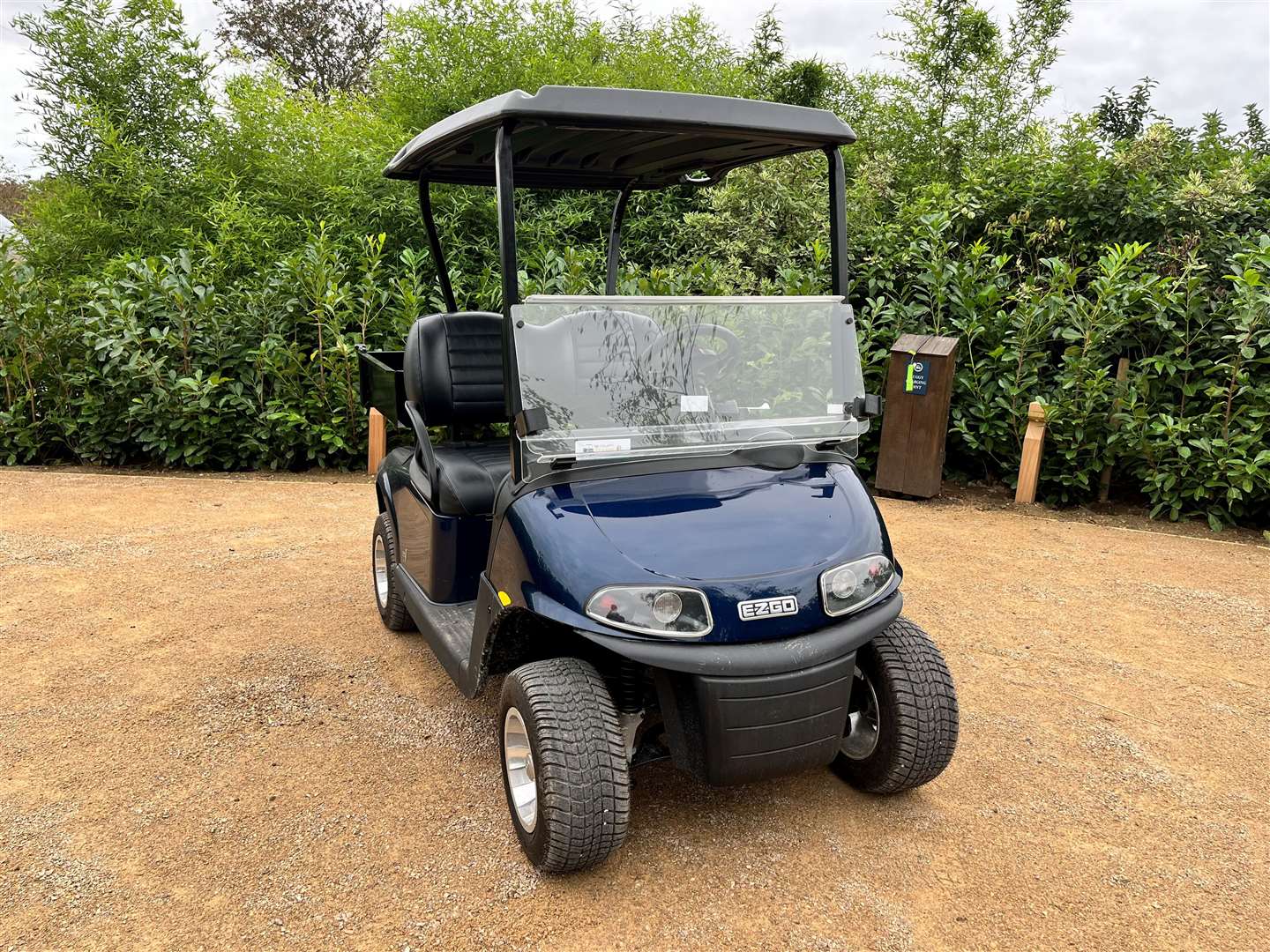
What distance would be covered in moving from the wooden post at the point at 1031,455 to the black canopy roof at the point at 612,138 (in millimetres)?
2999

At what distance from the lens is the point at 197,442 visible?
6465 millimetres

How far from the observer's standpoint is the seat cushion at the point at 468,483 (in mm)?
2789

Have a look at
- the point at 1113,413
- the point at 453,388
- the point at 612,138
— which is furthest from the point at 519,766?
the point at 1113,413

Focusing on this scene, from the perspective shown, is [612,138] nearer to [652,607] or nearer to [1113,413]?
[652,607]

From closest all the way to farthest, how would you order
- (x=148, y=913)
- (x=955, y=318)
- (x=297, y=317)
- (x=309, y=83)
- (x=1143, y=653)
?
(x=148, y=913), (x=1143, y=653), (x=955, y=318), (x=297, y=317), (x=309, y=83)

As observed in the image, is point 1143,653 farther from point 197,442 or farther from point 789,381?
point 197,442

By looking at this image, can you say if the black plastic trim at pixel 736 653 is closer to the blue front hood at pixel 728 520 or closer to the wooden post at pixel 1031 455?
the blue front hood at pixel 728 520

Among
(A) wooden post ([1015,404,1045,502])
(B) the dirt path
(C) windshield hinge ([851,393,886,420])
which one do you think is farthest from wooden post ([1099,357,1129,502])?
(C) windshield hinge ([851,393,886,420])

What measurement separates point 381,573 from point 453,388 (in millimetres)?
938

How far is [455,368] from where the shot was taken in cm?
326

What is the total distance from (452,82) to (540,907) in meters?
8.08

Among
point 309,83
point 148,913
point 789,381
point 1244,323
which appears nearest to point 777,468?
point 789,381

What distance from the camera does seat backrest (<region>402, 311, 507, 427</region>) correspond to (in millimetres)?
3186

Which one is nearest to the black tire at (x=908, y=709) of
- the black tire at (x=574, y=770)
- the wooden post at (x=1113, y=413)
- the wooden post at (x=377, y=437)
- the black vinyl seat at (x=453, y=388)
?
the black tire at (x=574, y=770)
